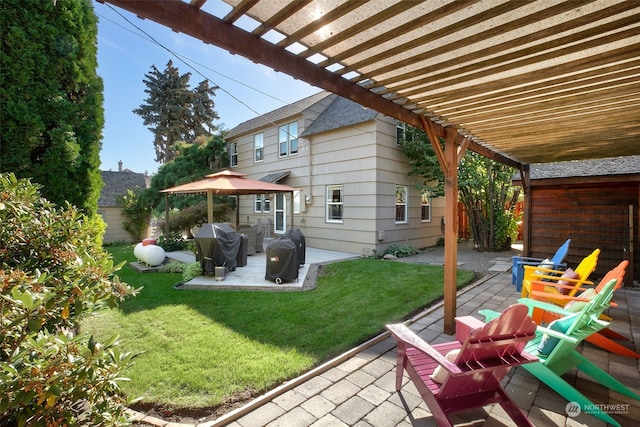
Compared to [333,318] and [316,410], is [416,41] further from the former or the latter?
[333,318]

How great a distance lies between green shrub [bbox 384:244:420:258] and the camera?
9602 millimetres

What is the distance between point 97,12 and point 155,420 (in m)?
6.93

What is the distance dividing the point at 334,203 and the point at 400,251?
288 cm

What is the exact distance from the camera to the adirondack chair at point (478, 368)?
6.40 feet

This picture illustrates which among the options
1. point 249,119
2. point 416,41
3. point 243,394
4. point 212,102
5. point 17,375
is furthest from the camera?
point 212,102

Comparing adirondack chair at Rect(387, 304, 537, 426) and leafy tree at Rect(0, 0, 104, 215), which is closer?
adirondack chair at Rect(387, 304, 537, 426)

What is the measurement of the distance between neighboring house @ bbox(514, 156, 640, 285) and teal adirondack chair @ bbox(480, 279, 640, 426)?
550cm

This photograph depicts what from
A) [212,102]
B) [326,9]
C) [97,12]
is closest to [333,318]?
[326,9]

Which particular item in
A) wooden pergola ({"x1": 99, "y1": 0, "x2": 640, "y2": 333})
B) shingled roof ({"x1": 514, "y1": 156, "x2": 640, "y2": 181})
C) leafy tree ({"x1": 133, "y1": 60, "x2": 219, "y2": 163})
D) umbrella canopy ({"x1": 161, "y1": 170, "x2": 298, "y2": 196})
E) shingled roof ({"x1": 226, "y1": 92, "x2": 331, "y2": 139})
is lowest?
umbrella canopy ({"x1": 161, "y1": 170, "x2": 298, "y2": 196})

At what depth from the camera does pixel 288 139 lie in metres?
12.6

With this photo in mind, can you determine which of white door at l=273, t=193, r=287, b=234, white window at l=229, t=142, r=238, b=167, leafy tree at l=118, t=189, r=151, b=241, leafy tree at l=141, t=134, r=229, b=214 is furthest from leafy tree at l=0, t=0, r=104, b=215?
leafy tree at l=118, t=189, r=151, b=241

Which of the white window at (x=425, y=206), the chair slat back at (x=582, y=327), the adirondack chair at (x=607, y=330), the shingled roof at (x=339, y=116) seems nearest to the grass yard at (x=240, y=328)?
the adirondack chair at (x=607, y=330)

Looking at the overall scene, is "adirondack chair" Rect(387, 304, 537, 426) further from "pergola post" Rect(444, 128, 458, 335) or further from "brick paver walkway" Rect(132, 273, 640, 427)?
"pergola post" Rect(444, 128, 458, 335)

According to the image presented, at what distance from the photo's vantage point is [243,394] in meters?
2.58
